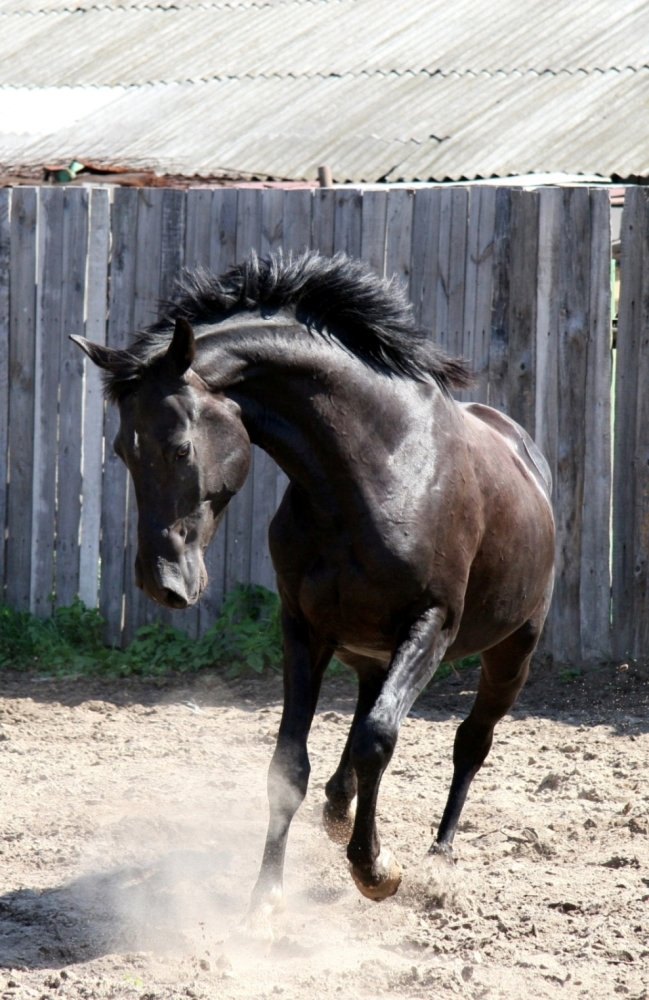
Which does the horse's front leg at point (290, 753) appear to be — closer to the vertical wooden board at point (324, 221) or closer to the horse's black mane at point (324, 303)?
the horse's black mane at point (324, 303)

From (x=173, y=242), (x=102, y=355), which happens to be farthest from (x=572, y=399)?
(x=102, y=355)

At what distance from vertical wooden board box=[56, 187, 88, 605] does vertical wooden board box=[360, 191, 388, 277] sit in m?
1.74

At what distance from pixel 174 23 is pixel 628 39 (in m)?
5.38

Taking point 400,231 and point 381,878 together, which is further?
point 400,231

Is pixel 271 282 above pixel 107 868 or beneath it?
above

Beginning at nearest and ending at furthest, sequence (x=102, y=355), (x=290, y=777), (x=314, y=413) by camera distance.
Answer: (x=102, y=355), (x=314, y=413), (x=290, y=777)

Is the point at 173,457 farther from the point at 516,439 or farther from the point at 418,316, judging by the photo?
the point at 418,316

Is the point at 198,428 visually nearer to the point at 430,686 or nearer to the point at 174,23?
the point at 430,686

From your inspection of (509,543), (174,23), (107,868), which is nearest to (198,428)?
(509,543)

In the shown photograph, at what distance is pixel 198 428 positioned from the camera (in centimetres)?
378

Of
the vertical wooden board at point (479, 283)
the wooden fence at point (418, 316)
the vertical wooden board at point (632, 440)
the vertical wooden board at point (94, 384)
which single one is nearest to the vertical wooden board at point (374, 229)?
the wooden fence at point (418, 316)

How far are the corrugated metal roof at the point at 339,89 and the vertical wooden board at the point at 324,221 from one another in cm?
270

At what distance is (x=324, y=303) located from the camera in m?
4.25

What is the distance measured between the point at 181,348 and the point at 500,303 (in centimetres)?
383
